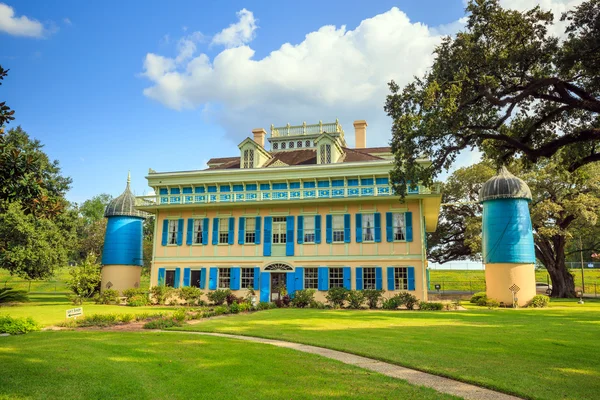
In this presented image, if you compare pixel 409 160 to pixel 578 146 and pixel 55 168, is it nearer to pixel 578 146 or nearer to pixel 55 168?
pixel 578 146

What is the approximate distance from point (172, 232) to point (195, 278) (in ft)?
11.9

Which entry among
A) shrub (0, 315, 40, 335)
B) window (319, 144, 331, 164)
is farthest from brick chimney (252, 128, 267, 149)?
shrub (0, 315, 40, 335)

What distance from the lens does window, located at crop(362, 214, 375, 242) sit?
89.7ft

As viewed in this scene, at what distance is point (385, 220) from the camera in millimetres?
27250

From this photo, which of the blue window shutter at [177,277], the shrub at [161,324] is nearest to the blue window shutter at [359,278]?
the blue window shutter at [177,277]

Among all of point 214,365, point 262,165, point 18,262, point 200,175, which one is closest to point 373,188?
point 262,165

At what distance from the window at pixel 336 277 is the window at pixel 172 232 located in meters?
10.9

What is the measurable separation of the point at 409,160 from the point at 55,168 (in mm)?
32357

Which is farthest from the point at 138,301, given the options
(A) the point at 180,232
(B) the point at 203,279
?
(A) the point at 180,232

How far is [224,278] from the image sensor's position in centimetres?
2922

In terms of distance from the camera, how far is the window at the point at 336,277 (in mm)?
27297

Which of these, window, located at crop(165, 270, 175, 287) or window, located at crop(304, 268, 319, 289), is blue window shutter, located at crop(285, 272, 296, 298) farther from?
window, located at crop(165, 270, 175, 287)

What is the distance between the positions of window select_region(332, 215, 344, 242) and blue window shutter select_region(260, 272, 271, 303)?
4805mm

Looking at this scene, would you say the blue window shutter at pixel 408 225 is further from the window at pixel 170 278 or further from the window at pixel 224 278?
the window at pixel 170 278
